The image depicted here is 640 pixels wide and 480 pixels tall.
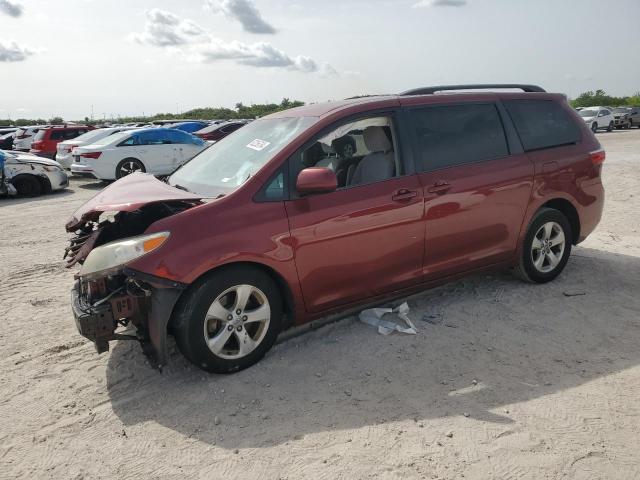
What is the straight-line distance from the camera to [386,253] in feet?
12.9

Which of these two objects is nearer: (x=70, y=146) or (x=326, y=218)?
(x=326, y=218)

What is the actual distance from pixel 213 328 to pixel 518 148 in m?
3.13

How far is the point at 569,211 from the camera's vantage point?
5.11 m

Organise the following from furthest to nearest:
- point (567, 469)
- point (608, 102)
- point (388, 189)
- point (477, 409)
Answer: point (608, 102), point (388, 189), point (477, 409), point (567, 469)

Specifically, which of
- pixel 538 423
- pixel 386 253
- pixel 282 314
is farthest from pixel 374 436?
pixel 386 253

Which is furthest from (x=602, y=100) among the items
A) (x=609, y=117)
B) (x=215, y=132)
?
(x=215, y=132)

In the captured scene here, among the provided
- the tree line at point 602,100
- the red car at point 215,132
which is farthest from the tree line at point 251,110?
the red car at point 215,132

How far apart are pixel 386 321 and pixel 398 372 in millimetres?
784

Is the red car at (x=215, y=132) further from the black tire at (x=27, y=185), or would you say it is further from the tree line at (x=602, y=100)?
the tree line at (x=602, y=100)

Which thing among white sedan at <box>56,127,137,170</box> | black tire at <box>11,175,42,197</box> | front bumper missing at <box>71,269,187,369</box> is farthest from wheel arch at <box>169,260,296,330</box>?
white sedan at <box>56,127,137,170</box>

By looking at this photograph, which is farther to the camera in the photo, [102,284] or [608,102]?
[608,102]

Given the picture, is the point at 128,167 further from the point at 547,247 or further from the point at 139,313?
the point at 547,247

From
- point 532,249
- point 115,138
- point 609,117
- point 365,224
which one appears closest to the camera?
point 365,224

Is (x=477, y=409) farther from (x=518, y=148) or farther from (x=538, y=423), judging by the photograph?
(x=518, y=148)
